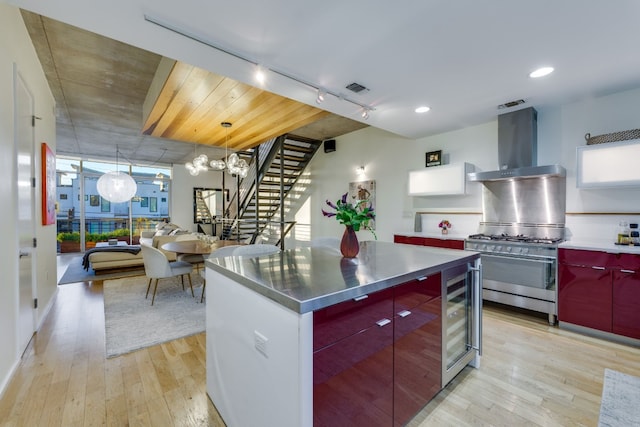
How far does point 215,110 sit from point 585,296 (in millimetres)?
4892

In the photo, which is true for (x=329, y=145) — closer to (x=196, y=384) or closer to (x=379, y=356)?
(x=196, y=384)

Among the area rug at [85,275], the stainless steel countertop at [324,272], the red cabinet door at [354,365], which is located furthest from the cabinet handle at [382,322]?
the area rug at [85,275]

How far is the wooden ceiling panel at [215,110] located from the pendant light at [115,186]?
2087 mm

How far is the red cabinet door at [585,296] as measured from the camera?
269 cm

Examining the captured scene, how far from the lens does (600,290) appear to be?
2715mm

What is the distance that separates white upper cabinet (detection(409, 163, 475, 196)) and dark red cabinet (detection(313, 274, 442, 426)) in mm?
2666

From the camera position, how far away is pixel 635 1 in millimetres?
1688

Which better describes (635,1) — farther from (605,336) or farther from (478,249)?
(605,336)

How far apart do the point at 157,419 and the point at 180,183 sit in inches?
365

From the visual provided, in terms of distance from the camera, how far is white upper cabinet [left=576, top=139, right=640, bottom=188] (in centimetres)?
273

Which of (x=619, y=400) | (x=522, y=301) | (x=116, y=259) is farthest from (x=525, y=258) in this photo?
(x=116, y=259)

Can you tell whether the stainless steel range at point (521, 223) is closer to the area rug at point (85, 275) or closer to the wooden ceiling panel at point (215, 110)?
the wooden ceiling panel at point (215, 110)

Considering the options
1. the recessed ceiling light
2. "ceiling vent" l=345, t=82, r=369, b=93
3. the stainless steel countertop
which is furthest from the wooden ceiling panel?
the recessed ceiling light

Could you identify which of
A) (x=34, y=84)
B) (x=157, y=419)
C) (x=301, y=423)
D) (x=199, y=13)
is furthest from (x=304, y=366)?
(x=34, y=84)
